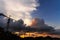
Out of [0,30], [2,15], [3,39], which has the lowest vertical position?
[3,39]

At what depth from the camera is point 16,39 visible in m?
73.2

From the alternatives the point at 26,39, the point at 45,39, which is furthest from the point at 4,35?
the point at 45,39

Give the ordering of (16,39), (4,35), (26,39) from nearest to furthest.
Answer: (4,35) → (16,39) → (26,39)

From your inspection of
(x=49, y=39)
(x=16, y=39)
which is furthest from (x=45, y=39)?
(x=16, y=39)

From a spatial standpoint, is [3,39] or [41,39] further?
[41,39]

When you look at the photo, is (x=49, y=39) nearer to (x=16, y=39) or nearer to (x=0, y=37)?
(x=16, y=39)

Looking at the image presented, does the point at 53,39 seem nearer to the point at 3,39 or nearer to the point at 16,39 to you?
the point at 16,39

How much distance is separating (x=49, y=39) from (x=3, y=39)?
32.6m

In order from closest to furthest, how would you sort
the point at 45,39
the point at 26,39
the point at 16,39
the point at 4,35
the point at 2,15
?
the point at 2,15
the point at 4,35
the point at 16,39
the point at 26,39
the point at 45,39

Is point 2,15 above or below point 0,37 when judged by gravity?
above

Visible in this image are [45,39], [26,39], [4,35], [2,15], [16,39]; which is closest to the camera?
[2,15]

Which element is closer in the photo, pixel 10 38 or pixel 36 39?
pixel 10 38

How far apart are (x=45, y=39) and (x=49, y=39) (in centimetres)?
253

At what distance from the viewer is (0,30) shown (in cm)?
6794
